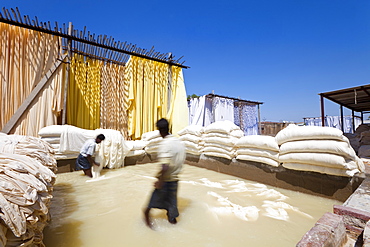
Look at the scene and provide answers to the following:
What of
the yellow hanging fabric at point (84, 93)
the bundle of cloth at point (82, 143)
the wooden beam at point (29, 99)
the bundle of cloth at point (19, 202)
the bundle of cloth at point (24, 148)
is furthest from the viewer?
the yellow hanging fabric at point (84, 93)

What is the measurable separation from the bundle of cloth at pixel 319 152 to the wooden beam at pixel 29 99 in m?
5.03

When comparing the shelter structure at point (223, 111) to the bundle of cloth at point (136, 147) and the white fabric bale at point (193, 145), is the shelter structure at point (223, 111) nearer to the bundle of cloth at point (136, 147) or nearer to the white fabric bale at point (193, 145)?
the white fabric bale at point (193, 145)

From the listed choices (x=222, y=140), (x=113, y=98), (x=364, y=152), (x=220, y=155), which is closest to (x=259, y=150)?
(x=222, y=140)

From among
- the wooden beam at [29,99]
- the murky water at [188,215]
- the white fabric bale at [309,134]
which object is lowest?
the murky water at [188,215]

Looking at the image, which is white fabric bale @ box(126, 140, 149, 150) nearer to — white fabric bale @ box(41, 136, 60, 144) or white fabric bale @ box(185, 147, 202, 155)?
white fabric bale @ box(185, 147, 202, 155)

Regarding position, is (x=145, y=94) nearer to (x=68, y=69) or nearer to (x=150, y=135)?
(x=150, y=135)

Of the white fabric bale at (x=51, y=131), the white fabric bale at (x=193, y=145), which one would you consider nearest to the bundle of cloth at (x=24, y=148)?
the white fabric bale at (x=51, y=131)

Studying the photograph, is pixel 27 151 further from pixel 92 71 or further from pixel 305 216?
pixel 92 71

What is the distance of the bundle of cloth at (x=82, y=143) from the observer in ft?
12.6

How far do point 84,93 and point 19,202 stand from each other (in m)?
4.36

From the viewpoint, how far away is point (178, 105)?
241 inches

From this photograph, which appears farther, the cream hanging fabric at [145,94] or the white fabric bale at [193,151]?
the cream hanging fabric at [145,94]

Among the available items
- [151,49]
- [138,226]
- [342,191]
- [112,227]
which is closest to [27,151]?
[112,227]

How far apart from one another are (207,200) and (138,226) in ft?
3.57
